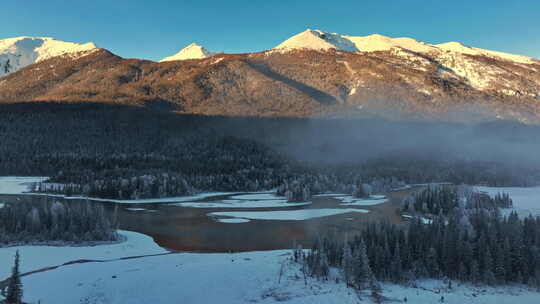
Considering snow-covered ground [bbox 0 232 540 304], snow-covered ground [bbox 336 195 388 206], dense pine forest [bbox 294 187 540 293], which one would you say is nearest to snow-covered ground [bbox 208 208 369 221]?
snow-covered ground [bbox 336 195 388 206]

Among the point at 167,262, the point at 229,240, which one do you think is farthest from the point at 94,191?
the point at 167,262

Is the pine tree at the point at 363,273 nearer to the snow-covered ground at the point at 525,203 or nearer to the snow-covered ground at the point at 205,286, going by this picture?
the snow-covered ground at the point at 205,286

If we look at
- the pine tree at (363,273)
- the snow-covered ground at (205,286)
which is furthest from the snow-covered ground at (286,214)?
the pine tree at (363,273)

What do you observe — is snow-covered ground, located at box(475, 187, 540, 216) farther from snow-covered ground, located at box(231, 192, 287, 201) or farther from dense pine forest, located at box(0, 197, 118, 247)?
dense pine forest, located at box(0, 197, 118, 247)

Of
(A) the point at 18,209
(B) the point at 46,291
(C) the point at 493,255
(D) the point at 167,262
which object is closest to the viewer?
(B) the point at 46,291

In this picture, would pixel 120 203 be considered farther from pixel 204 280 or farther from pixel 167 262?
pixel 204 280

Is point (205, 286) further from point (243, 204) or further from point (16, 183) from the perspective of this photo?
point (16, 183)
